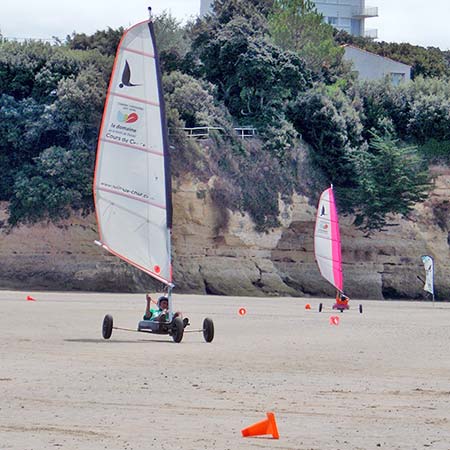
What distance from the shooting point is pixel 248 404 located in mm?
13445

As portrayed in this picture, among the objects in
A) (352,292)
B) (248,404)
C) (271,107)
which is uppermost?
(271,107)

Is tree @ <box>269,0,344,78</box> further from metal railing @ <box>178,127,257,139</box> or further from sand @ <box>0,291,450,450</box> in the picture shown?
sand @ <box>0,291,450,450</box>

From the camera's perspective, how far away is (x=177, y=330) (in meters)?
21.7

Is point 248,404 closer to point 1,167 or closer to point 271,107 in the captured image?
point 1,167

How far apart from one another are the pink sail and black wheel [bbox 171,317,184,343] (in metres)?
24.2

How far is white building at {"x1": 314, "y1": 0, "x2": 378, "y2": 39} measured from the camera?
11056cm

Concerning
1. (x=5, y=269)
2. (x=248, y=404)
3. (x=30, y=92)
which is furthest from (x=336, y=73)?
(x=248, y=404)

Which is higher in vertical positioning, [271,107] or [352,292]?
[271,107]

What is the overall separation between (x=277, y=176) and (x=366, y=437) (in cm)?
4393


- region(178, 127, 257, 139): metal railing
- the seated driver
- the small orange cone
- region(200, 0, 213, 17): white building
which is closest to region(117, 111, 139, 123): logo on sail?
the seated driver

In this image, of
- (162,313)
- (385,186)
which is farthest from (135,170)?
(385,186)

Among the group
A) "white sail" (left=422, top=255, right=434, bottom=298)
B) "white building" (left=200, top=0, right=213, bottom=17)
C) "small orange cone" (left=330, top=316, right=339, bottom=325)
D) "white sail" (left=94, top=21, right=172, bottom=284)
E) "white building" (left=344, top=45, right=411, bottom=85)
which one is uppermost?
"white building" (left=200, top=0, right=213, bottom=17)

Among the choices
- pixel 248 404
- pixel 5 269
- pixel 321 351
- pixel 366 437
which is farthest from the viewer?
pixel 5 269

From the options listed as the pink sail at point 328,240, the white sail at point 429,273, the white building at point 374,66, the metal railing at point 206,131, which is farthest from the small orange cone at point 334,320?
the white building at point 374,66
